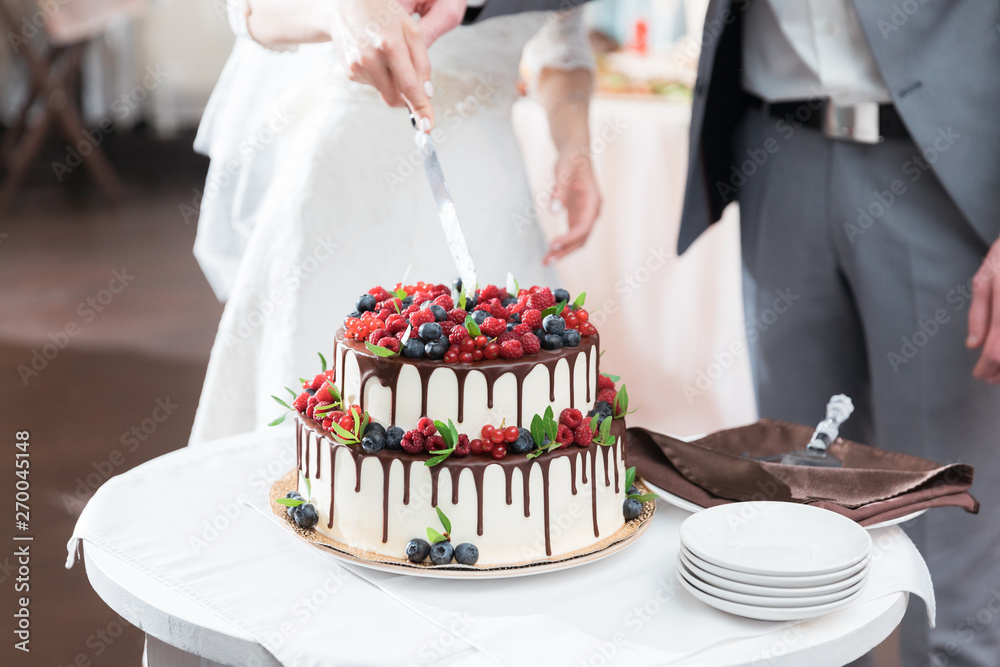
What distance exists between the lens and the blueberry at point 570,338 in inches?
47.5

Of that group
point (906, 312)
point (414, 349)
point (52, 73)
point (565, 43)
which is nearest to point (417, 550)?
point (414, 349)

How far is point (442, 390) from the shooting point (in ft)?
3.75

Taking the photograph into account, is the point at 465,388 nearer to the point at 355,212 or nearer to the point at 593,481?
the point at 593,481

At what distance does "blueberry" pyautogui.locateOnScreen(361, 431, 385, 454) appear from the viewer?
3.76 ft

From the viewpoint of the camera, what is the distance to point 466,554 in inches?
44.6

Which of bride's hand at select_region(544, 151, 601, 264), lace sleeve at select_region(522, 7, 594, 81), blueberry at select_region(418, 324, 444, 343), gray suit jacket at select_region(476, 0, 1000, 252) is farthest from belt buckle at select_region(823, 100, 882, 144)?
blueberry at select_region(418, 324, 444, 343)

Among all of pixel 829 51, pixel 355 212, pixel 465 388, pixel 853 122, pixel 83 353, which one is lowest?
pixel 83 353

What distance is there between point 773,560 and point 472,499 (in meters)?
0.34

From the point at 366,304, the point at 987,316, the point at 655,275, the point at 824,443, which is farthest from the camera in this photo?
the point at 655,275

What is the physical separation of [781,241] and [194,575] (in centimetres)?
132

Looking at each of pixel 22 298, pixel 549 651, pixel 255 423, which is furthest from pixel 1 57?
pixel 549 651

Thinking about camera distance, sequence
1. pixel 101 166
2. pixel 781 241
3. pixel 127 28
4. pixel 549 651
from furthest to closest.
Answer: pixel 127 28 < pixel 101 166 < pixel 781 241 < pixel 549 651

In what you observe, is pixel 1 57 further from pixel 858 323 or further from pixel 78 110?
pixel 858 323

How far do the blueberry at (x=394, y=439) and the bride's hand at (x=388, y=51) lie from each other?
1.46ft
